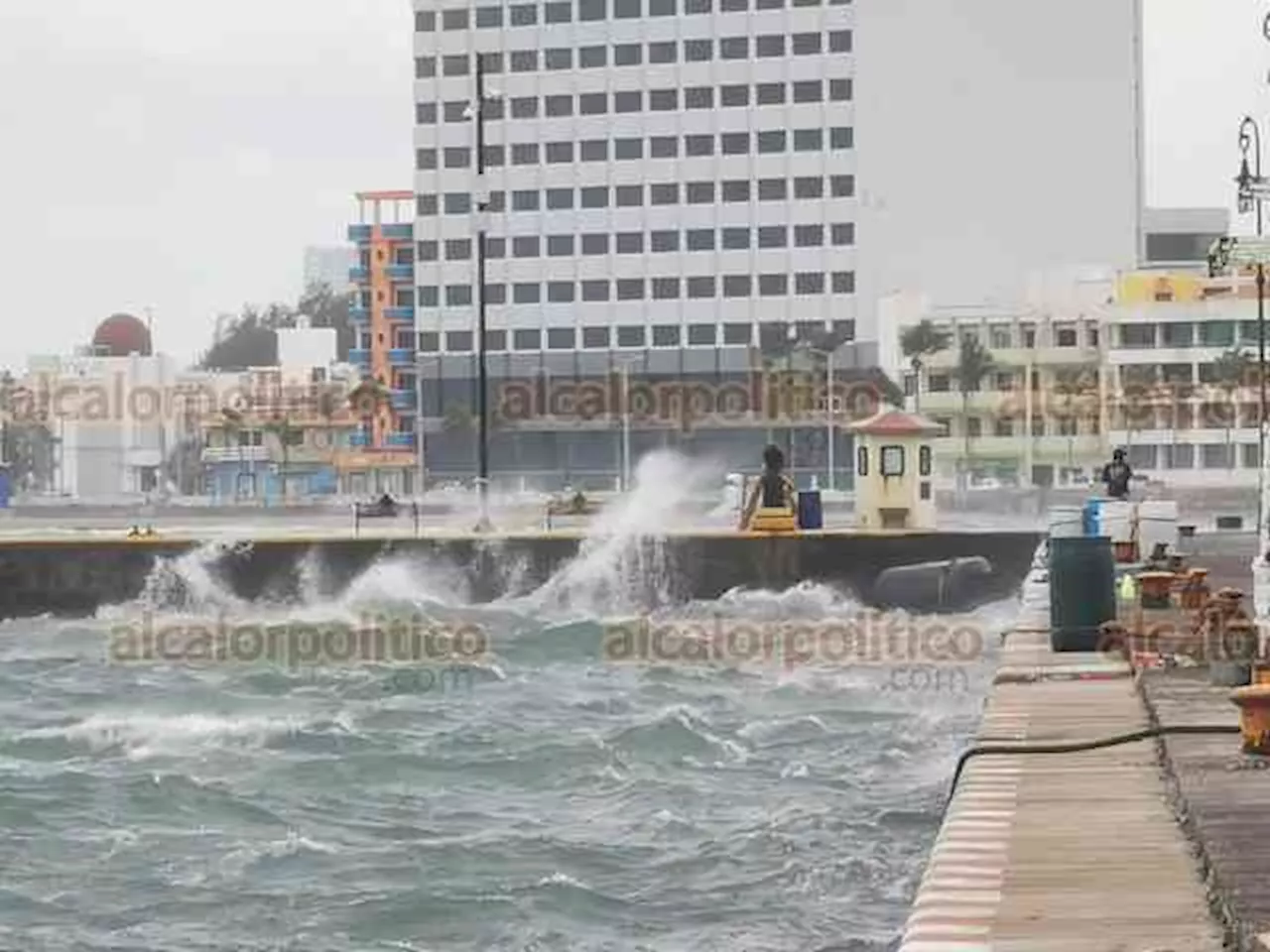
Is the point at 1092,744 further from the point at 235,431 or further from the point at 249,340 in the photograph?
the point at 249,340

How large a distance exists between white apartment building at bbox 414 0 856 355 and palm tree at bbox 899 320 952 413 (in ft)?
43.0

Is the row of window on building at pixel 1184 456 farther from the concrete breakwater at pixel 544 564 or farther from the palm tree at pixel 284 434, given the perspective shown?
the concrete breakwater at pixel 544 564

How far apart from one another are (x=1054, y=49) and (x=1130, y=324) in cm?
2384

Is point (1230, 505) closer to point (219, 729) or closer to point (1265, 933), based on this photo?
point (219, 729)

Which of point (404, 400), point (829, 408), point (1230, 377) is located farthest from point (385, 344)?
point (1230, 377)

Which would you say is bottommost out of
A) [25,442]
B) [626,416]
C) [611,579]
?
[611,579]

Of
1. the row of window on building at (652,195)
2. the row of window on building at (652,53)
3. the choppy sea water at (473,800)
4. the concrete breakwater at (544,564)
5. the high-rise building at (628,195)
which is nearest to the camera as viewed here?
the choppy sea water at (473,800)

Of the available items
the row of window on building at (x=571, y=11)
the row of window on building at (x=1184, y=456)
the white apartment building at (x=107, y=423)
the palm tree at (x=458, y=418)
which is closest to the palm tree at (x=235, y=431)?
the white apartment building at (x=107, y=423)

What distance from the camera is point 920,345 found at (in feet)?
279

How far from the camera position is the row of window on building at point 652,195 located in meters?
101

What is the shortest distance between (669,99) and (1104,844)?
3669 inches

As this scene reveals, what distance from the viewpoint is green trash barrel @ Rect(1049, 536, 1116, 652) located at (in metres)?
18.7

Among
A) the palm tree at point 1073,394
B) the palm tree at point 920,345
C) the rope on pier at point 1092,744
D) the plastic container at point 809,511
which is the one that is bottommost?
the plastic container at point 809,511

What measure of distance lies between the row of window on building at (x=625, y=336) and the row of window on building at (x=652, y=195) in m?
5.00
